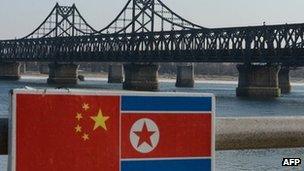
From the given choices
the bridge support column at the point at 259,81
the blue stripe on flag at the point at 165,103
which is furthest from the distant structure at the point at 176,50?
the blue stripe on flag at the point at 165,103

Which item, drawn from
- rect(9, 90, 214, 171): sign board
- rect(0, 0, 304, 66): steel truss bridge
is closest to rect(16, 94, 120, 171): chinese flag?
rect(9, 90, 214, 171): sign board

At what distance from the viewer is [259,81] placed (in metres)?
134

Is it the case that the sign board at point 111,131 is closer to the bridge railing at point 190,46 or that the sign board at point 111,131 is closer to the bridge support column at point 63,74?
the bridge railing at point 190,46

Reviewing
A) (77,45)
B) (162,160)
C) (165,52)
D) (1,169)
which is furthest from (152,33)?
(162,160)

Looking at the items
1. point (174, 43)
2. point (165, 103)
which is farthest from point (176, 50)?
point (165, 103)

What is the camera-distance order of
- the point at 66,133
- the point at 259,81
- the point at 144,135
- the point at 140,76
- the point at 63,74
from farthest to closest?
the point at 63,74, the point at 140,76, the point at 259,81, the point at 144,135, the point at 66,133

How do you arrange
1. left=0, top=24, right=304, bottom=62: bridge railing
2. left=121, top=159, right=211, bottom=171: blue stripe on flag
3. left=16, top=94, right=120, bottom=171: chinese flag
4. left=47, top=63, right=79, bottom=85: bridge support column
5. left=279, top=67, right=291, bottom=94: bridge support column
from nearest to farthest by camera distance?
left=16, top=94, right=120, bottom=171: chinese flag, left=121, top=159, right=211, bottom=171: blue stripe on flag, left=0, top=24, right=304, bottom=62: bridge railing, left=279, top=67, right=291, bottom=94: bridge support column, left=47, top=63, right=79, bottom=85: bridge support column

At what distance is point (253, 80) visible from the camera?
134m

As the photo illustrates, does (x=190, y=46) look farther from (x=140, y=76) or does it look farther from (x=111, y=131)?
(x=111, y=131)

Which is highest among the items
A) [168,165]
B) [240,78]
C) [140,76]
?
[140,76]

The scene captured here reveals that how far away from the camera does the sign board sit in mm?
3355

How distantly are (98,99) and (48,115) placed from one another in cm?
27

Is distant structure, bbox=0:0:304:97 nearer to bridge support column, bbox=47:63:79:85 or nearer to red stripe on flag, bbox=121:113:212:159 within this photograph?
bridge support column, bbox=47:63:79:85

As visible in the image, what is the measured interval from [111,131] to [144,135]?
19 centimetres
